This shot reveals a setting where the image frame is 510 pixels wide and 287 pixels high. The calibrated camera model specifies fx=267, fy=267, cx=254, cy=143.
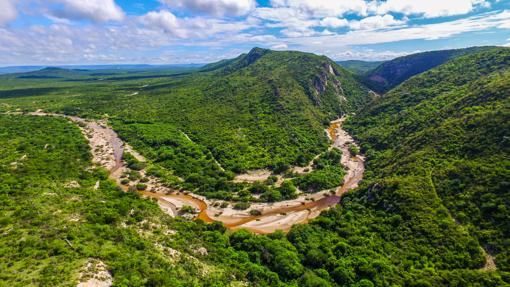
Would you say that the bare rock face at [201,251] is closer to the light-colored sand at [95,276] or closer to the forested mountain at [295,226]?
the forested mountain at [295,226]

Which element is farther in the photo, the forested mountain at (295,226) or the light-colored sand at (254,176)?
the light-colored sand at (254,176)

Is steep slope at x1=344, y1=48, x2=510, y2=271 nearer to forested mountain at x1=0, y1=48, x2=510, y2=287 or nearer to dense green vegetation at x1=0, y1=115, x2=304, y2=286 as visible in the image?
forested mountain at x1=0, y1=48, x2=510, y2=287


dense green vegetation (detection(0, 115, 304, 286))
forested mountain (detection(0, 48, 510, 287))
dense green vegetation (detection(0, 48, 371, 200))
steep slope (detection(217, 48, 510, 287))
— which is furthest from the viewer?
dense green vegetation (detection(0, 48, 371, 200))

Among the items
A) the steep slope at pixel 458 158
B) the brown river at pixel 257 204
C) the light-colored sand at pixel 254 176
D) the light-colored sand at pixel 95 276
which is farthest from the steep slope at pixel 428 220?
the light-colored sand at pixel 254 176

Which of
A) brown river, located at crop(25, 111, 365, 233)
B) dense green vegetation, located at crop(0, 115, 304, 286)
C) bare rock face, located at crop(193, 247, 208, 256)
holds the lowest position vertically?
brown river, located at crop(25, 111, 365, 233)

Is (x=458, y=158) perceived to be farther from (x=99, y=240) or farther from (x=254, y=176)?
(x=99, y=240)

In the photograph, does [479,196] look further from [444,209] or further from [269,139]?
[269,139]

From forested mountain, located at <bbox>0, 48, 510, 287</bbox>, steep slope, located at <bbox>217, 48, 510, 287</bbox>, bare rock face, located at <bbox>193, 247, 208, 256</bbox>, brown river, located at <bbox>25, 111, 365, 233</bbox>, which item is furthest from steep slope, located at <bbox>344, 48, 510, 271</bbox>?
bare rock face, located at <bbox>193, 247, 208, 256</bbox>

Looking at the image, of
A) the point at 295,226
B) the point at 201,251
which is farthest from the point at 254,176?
the point at 201,251
